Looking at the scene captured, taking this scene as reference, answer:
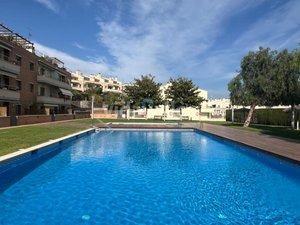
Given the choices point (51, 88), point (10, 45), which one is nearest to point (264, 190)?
point (10, 45)

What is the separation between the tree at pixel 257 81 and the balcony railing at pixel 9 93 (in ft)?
75.9

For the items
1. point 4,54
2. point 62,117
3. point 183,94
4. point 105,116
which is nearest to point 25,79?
point 4,54

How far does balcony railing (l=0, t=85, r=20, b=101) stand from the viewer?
31978 mm

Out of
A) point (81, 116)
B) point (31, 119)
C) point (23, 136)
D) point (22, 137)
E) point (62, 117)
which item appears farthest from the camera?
point (81, 116)

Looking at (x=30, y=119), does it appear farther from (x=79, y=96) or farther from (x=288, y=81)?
(x=79, y=96)

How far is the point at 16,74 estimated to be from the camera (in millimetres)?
35344

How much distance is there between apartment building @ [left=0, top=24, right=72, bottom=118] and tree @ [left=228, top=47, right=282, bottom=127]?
23.5 meters

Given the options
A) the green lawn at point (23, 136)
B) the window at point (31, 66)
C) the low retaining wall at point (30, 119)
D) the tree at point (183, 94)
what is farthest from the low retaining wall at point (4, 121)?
the tree at point (183, 94)

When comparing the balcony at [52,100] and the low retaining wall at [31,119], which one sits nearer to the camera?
the low retaining wall at [31,119]

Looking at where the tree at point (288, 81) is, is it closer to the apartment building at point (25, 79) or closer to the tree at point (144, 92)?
the apartment building at point (25, 79)

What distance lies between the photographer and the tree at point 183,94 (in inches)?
2312

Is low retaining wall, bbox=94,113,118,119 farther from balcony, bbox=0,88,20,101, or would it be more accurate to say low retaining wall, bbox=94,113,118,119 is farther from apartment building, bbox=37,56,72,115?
balcony, bbox=0,88,20,101

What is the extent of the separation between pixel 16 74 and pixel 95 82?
285 ft

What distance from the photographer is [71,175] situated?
40.5 ft
